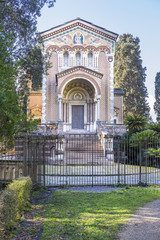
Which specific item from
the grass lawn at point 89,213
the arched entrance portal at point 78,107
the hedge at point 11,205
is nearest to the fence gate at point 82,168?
the grass lawn at point 89,213

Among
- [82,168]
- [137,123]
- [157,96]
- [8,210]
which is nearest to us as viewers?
[8,210]

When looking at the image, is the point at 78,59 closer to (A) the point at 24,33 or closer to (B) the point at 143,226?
(A) the point at 24,33

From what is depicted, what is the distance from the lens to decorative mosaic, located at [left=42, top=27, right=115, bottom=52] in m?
25.0

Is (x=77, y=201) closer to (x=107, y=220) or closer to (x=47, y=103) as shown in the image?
(x=107, y=220)

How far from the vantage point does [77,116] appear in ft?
84.3

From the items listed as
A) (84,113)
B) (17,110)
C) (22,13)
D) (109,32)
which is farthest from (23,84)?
(17,110)

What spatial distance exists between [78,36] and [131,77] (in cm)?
1248

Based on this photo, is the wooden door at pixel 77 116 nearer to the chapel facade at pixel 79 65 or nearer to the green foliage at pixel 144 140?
the chapel facade at pixel 79 65

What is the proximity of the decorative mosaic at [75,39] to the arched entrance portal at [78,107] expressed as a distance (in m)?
4.02

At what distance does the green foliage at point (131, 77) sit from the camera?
113 feet

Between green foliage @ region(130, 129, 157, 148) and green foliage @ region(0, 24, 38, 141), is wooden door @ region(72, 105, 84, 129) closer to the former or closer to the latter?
green foliage @ region(130, 129, 157, 148)

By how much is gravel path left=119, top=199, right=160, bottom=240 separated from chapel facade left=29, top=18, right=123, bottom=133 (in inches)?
714

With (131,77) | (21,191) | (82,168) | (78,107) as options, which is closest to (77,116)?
(78,107)

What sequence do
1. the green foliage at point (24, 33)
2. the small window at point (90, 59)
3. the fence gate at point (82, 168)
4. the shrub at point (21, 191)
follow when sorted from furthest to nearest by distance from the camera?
1. the small window at point (90, 59)
2. the green foliage at point (24, 33)
3. the fence gate at point (82, 168)
4. the shrub at point (21, 191)
